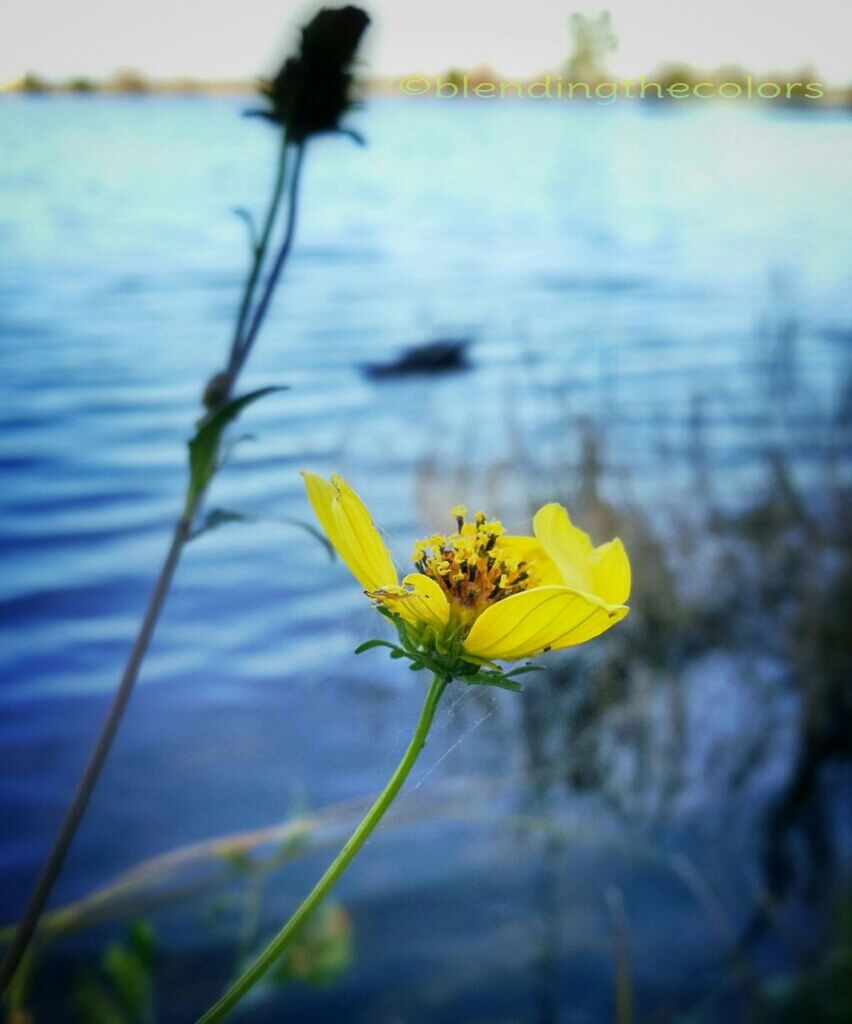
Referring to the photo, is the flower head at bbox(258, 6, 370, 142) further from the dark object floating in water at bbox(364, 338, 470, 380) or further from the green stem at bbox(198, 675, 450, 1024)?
the dark object floating in water at bbox(364, 338, 470, 380)

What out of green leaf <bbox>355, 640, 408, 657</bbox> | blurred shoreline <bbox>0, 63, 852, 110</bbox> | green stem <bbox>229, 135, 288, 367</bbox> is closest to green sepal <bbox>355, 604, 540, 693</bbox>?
green leaf <bbox>355, 640, 408, 657</bbox>

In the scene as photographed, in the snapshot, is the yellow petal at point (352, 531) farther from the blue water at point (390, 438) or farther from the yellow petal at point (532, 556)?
the blue water at point (390, 438)

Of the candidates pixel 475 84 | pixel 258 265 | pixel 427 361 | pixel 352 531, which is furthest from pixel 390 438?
pixel 352 531

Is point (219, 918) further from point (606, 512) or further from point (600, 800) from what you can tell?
point (606, 512)

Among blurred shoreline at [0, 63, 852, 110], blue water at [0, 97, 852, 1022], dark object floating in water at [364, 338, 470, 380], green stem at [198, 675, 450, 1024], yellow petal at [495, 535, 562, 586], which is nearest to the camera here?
green stem at [198, 675, 450, 1024]

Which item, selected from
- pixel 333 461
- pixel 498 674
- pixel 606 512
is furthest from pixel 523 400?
pixel 498 674

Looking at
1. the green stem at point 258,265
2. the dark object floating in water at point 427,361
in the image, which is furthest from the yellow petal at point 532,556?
the dark object floating in water at point 427,361

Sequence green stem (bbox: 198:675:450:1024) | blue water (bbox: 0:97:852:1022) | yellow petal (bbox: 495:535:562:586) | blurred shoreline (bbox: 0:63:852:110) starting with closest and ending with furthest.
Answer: green stem (bbox: 198:675:450:1024), yellow petal (bbox: 495:535:562:586), blurred shoreline (bbox: 0:63:852:110), blue water (bbox: 0:97:852:1022)
